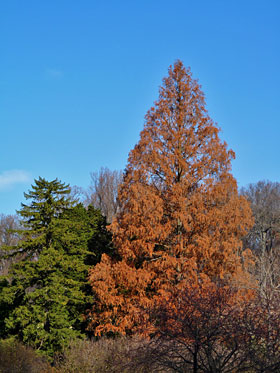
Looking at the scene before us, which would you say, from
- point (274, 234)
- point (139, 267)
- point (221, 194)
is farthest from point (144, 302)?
point (274, 234)

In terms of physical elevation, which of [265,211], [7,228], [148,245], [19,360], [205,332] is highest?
[265,211]

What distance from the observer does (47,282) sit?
16.4 m

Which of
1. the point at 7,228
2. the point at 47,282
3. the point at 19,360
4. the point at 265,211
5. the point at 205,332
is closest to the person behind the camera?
the point at 205,332

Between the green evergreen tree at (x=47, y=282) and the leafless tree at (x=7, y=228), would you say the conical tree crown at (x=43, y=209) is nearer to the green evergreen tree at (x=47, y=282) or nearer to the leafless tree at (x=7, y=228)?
the green evergreen tree at (x=47, y=282)

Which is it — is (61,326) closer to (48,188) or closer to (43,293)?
(43,293)

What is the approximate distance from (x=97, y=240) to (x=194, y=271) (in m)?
6.77

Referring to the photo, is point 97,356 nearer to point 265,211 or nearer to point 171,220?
point 171,220

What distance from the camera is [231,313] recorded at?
7973 mm

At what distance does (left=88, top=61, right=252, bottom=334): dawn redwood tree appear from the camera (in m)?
14.7

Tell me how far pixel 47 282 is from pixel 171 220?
540 cm

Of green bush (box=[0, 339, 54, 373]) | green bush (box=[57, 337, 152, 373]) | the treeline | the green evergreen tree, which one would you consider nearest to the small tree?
green bush (box=[57, 337, 152, 373])

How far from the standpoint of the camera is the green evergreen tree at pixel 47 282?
51.8 ft

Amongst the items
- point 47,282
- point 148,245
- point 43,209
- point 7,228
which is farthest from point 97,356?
point 7,228

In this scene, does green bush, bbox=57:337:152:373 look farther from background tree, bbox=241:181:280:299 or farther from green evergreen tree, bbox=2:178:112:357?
background tree, bbox=241:181:280:299
